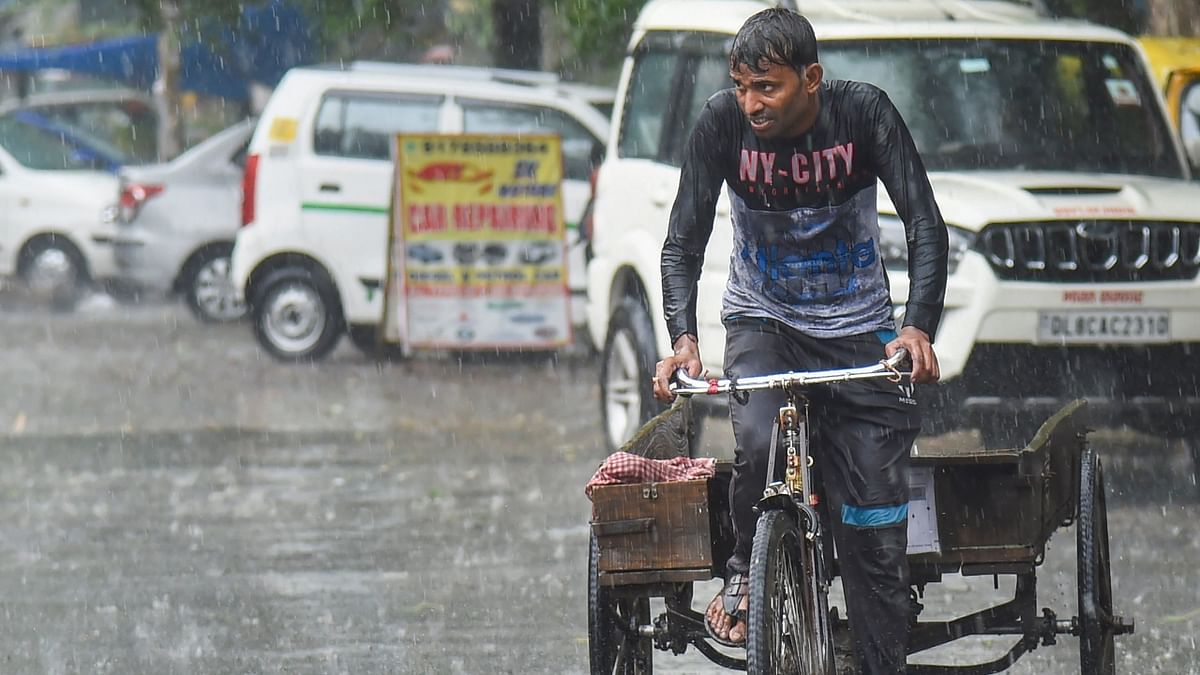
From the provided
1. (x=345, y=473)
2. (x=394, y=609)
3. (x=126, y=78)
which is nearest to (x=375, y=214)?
(x=345, y=473)

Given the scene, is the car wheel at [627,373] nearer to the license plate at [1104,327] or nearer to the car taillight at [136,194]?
the license plate at [1104,327]

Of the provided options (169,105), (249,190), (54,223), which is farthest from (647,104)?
(169,105)

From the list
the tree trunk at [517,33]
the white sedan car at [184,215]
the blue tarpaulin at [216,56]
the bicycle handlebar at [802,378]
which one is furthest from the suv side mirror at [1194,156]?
the blue tarpaulin at [216,56]

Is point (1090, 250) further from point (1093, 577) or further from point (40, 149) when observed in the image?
point (40, 149)

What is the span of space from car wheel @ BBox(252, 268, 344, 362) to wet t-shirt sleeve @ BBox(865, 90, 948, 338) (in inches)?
429

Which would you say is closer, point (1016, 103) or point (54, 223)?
point (1016, 103)

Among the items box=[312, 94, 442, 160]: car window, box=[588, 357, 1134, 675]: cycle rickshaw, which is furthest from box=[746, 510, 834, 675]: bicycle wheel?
box=[312, 94, 442, 160]: car window

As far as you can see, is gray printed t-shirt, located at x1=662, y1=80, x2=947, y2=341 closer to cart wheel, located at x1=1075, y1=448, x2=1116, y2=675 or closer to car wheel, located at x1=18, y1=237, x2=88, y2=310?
cart wheel, located at x1=1075, y1=448, x2=1116, y2=675

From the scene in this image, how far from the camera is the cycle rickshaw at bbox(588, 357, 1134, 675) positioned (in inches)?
177

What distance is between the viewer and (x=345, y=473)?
10.6m

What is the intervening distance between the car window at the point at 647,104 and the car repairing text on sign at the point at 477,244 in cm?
352

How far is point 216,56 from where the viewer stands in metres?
28.4

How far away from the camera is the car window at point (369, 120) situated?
1525 centimetres

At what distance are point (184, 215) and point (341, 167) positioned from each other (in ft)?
12.0
